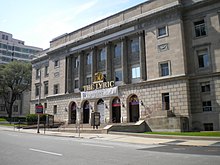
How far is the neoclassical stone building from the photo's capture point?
30.5 meters

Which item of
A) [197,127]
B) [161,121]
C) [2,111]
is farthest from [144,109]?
[2,111]

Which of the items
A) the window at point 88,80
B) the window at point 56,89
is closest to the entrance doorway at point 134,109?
the window at point 88,80

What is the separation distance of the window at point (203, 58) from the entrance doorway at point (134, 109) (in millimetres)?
10220

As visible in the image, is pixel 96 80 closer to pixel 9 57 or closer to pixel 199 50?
pixel 199 50

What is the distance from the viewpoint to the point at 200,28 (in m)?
32.3

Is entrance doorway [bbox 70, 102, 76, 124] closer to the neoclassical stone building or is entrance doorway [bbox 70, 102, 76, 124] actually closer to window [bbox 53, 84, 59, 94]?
the neoclassical stone building

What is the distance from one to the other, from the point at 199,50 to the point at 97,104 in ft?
61.1

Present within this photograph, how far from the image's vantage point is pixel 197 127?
3027cm

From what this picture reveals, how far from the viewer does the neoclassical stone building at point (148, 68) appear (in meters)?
30.5

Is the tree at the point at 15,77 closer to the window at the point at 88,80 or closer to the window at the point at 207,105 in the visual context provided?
the window at the point at 88,80

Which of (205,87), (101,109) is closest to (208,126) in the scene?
(205,87)

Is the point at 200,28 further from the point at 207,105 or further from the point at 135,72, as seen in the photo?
the point at 135,72

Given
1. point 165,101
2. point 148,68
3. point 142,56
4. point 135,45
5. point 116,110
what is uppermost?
point 135,45

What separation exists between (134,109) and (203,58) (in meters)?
12.2
